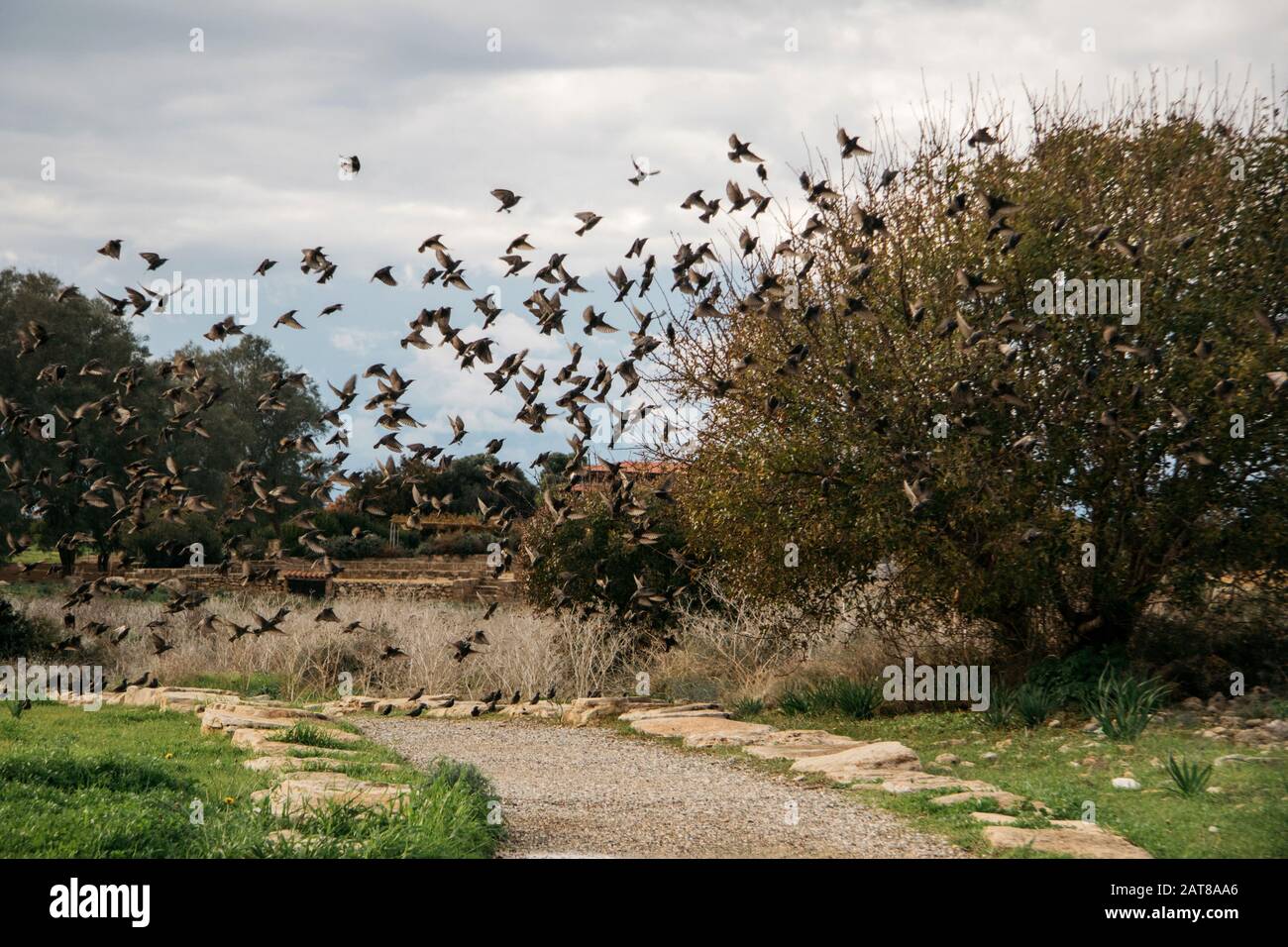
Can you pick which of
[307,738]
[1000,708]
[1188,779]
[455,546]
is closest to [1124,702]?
[1000,708]

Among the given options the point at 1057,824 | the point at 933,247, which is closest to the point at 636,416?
the point at 933,247

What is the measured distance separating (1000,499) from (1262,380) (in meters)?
3.07

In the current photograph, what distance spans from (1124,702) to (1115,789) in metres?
3.14

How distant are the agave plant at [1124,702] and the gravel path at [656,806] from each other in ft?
11.8

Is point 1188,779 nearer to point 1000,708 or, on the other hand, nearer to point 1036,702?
point 1036,702

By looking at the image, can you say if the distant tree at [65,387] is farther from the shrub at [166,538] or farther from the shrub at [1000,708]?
the shrub at [1000,708]

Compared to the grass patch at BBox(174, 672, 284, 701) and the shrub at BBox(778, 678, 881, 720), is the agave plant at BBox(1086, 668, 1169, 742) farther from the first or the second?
the grass patch at BBox(174, 672, 284, 701)

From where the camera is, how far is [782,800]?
9328 millimetres

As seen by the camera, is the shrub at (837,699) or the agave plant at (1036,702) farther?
the shrub at (837,699)

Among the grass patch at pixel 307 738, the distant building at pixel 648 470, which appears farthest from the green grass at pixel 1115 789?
the distant building at pixel 648 470

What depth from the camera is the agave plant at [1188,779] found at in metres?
8.66

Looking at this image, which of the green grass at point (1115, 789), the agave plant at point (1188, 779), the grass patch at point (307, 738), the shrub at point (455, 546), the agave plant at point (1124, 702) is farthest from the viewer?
the shrub at point (455, 546)
